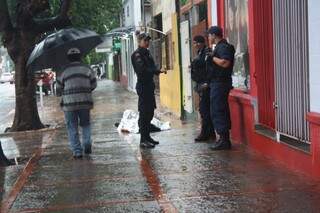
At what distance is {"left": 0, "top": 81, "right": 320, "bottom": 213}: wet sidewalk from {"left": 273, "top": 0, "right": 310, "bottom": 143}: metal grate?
0.57 meters

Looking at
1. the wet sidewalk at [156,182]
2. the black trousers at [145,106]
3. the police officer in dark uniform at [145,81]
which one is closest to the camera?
the wet sidewalk at [156,182]

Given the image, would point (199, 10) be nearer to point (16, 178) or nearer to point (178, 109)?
point (178, 109)

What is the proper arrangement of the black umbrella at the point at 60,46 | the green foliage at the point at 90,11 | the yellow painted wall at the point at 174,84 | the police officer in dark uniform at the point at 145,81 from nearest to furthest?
the police officer in dark uniform at the point at 145,81, the black umbrella at the point at 60,46, the yellow painted wall at the point at 174,84, the green foliage at the point at 90,11

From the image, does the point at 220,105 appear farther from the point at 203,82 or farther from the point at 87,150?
the point at 87,150

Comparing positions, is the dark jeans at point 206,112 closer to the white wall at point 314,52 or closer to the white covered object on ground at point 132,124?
the white covered object on ground at point 132,124

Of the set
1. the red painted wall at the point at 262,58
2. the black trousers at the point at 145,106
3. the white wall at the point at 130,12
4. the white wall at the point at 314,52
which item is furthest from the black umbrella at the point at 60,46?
the white wall at the point at 130,12

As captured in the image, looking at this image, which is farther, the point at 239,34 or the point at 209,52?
the point at 239,34

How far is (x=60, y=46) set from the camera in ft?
34.2

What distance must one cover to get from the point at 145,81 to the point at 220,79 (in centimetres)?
146

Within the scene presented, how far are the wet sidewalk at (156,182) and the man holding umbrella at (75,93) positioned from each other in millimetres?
419

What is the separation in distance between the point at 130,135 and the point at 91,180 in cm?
452

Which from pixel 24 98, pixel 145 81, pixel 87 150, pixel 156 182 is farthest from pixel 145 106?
pixel 24 98

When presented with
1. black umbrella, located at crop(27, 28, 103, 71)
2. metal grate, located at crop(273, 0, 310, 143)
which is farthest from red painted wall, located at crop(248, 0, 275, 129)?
black umbrella, located at crop(27, 28, 103, 71)

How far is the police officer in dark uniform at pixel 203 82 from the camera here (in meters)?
9.91
